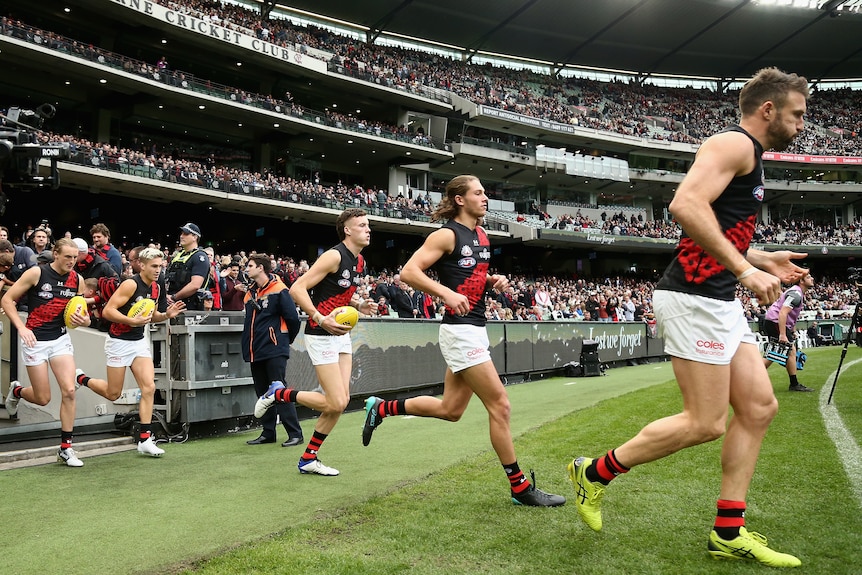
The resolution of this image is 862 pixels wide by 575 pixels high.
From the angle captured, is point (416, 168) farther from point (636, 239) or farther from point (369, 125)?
point (636, 239)

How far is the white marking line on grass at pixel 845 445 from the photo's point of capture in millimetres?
4719

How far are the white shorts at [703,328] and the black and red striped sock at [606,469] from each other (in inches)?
27.2

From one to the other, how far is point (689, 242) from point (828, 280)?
57672 mm

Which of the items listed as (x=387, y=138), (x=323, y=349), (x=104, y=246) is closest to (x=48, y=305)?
(x=323, y=349)

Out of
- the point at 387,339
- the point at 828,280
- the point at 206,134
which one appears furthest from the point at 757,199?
the point at 828,280

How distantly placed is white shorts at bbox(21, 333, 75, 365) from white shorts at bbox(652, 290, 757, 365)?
5971 millimetres

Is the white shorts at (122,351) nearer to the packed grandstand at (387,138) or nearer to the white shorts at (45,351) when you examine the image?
the white shorts at (45,351)

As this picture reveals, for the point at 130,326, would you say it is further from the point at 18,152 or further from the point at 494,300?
the point at 494,300

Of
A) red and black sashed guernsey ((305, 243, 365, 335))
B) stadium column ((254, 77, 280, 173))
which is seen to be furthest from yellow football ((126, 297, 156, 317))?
stadium column ((254, 77, 280, 173))

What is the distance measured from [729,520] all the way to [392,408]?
2641mm

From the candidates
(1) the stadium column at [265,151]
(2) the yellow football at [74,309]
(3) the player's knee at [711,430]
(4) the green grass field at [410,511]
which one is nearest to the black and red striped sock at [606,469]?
(4) the green grass field at [410,511]

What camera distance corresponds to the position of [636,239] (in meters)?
47.5

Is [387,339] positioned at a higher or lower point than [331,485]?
higher

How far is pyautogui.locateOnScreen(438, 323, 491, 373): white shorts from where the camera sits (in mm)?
4531
